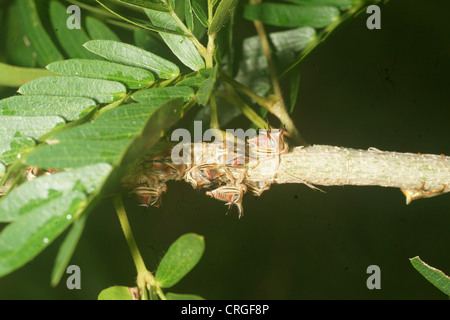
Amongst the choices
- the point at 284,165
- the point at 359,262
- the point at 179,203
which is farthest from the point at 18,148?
the point at 359,262

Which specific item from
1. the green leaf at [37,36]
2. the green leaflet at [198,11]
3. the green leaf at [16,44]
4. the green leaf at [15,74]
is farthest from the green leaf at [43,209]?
the green leaf at [16,44]

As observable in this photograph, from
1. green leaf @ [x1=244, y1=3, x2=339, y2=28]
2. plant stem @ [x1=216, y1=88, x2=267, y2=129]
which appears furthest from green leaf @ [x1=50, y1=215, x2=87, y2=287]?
green leaf @ [x1=244, y1=3, x2=339, y2=28]

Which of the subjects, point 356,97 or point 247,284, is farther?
point 247,284

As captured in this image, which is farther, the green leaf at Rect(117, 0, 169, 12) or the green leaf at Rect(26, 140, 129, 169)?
the green leaf at Rect(117, 0, 169, 12)

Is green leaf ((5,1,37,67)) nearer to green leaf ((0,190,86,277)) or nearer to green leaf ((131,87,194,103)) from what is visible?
green leaf ((131,87,194,103))

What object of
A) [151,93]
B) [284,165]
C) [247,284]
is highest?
[151,93]
